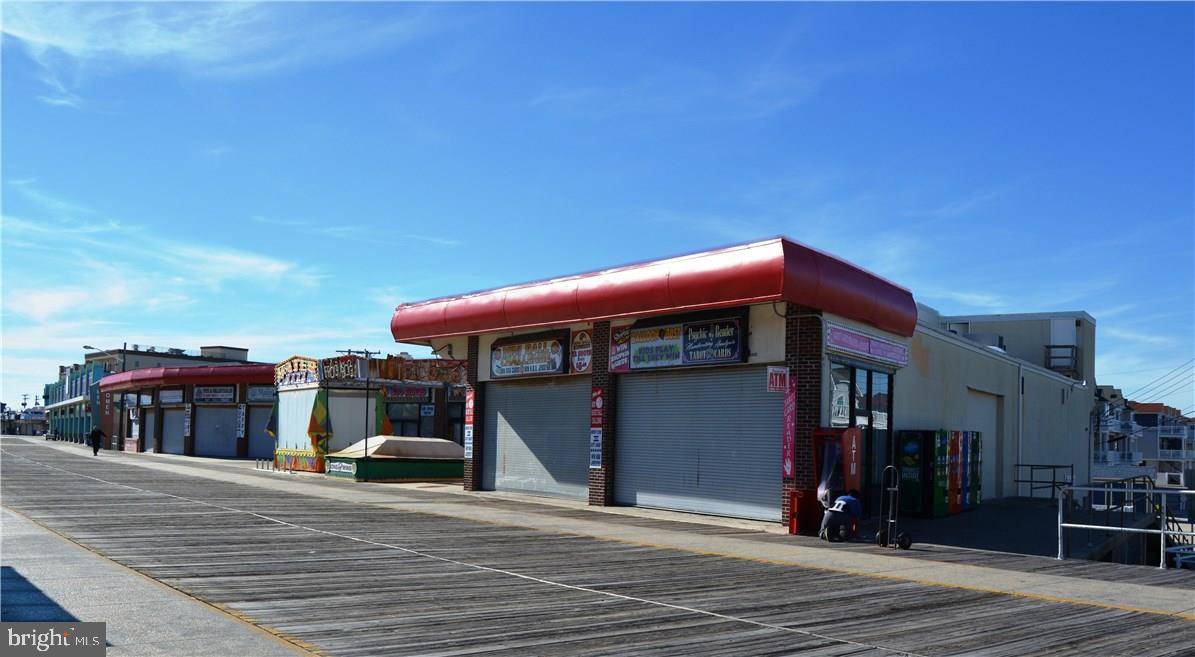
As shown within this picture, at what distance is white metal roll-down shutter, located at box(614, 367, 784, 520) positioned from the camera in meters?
20.6

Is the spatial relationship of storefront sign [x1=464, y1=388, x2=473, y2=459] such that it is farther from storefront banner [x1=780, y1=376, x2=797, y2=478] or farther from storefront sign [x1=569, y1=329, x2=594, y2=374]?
storefront banner [x1=780, y1=376, x2=797, y2=478]

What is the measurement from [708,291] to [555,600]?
35.1 ft

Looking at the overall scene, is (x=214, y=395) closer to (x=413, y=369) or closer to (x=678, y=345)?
(x=413, y=369)

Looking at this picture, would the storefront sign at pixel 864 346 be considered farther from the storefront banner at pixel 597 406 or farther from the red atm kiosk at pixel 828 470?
the storefront banner at pixel 597 406

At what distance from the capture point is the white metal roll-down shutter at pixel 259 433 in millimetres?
58594

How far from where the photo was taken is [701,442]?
2212 cm

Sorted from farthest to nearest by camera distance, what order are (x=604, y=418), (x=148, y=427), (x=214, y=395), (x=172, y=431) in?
(x=148, y=427) → (x=172, y=431) → (x=214, y=395) → (x=604, y=418)

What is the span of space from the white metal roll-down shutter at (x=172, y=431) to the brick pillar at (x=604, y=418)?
47537 millimetres

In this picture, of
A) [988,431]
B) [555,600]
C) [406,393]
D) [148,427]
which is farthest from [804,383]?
[148,427]

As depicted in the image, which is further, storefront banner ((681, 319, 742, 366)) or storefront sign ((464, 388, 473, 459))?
storefront sign ((464, 388, 473, 459))

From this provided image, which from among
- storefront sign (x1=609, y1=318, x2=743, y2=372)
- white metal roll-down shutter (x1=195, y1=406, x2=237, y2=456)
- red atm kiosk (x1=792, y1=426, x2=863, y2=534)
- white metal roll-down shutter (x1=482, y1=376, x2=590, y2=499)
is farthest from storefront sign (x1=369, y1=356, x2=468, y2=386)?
white metal roll-down shutter (x1=195, y1=406, x2=237, y2=456)

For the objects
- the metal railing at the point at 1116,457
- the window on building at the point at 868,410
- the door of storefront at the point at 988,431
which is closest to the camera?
the window on building at the point at 868,410

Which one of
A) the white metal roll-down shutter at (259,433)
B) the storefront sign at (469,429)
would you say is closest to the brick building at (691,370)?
the storefront sign at (469,429)

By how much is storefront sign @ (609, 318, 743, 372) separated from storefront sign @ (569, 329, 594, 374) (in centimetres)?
103
